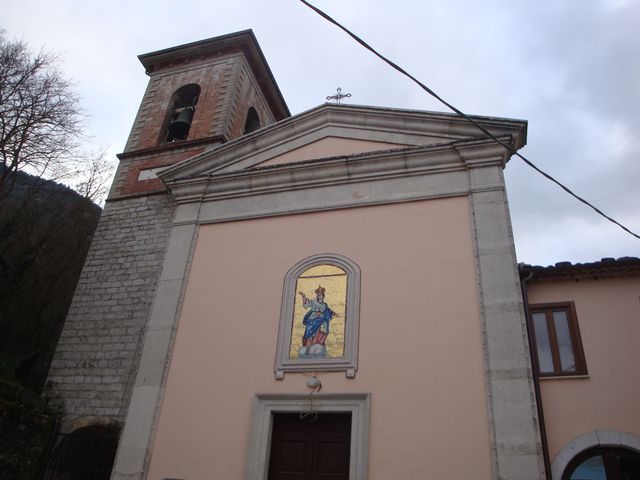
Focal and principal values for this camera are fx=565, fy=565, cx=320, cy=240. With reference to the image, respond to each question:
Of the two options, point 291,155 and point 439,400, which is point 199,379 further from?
point 291,155

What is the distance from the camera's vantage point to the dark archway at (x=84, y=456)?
26.7ft

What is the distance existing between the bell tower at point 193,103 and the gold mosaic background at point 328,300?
438cm

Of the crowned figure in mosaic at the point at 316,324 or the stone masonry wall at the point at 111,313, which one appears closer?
the crowned figure in mosaic at the point at 316,324

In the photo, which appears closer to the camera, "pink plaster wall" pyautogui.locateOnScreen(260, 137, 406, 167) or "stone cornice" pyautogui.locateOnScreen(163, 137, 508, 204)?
"stone cornice" pyautogui.locateOnScreen(163, 137, 508, 204)

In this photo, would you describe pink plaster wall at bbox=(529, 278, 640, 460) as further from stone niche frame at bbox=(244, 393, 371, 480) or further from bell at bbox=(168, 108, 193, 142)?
bell at bbox=(168, 108, 193, 142)

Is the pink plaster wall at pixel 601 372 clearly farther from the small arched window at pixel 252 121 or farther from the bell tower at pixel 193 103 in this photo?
the small arched window at pixel 252 121

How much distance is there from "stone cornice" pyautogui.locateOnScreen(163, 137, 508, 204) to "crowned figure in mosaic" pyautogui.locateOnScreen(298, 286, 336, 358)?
2.14 meters

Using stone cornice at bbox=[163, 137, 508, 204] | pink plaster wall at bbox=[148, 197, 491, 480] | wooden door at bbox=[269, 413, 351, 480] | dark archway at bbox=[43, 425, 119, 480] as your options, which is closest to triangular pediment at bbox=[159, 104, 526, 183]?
stone cornice at bbox=[163, 137, 508, 204]

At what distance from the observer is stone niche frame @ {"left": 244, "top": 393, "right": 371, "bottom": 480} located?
6.90 m

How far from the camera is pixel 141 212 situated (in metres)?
11.0

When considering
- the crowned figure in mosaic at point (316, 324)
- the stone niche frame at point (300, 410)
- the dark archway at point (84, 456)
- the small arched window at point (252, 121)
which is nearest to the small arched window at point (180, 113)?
the small arched window at point (252, 121)

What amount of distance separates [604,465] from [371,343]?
9.95ft

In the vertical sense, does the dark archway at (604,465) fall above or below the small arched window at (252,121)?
below

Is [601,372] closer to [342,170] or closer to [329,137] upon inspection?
[342,170]
